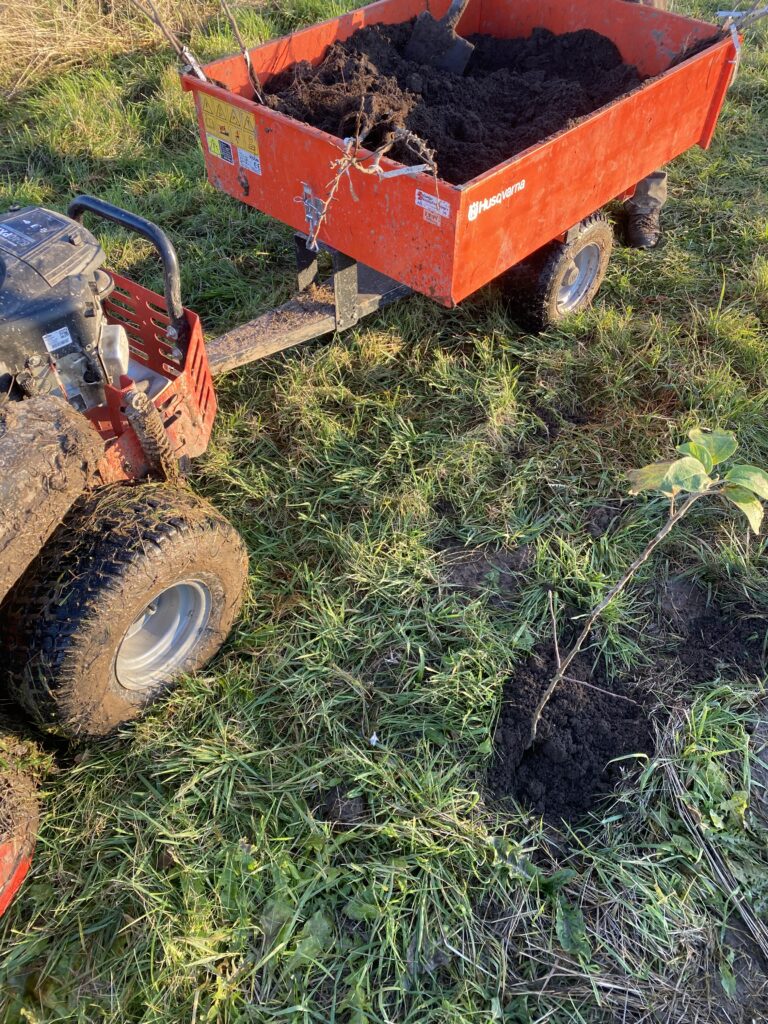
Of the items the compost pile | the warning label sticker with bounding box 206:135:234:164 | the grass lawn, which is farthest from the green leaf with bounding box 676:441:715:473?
the warning label sticker with bounding box 206:135:234:164

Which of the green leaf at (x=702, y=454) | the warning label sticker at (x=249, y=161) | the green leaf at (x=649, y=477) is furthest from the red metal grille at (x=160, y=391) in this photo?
the green leaf at (x=702, y=454)

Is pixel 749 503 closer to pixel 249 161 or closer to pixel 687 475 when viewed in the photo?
pixel 687 475

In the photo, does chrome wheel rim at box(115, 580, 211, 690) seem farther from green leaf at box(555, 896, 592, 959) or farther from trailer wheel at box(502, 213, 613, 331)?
trailer wheel at box(502, 213, 613, 331)

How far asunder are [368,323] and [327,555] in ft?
4.34

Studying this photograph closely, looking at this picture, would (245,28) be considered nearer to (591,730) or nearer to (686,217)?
(686,217)

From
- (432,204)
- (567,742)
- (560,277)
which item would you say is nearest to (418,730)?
(567,742)

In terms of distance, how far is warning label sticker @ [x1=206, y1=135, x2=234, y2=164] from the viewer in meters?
3.20

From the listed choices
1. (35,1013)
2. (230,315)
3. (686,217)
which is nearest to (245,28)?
(230,315)

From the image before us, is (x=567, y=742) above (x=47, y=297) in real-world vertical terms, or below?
below

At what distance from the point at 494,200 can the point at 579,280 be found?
127 cm

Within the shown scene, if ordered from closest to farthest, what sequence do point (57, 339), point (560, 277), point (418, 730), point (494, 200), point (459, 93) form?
point (57, 339)
point (418, 730)
point (494, 200)
point (560, 277)
point (459, 93)

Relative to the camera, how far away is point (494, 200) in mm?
2662

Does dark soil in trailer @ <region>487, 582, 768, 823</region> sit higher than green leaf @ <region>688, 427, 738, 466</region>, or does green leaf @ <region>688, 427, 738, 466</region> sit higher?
green leaf @ <region>688, 427, 738, 466</region>

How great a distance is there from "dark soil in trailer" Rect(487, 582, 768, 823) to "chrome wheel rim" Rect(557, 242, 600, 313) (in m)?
1.68
